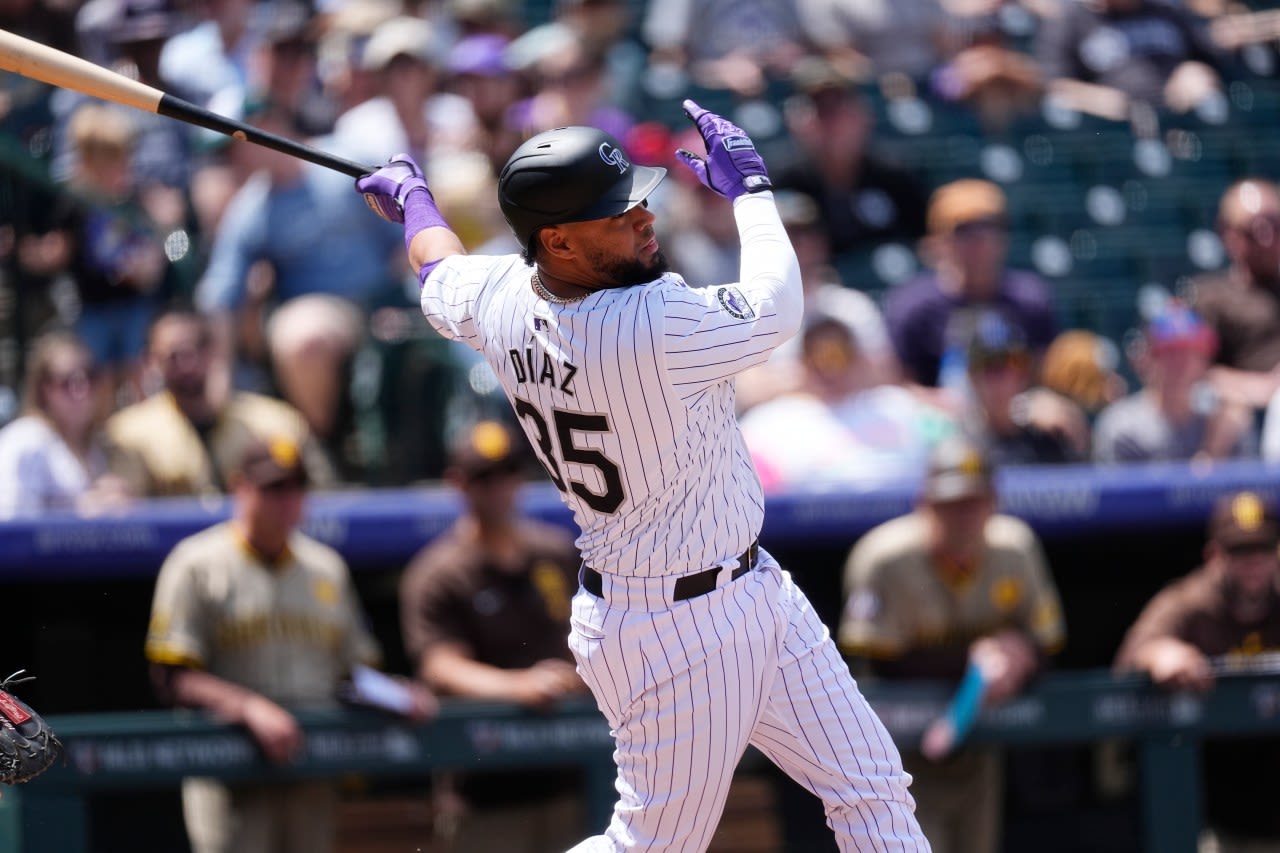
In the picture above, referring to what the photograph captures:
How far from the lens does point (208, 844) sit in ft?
17.2

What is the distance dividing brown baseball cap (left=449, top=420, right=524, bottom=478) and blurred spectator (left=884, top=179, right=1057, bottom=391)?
174 centimetres

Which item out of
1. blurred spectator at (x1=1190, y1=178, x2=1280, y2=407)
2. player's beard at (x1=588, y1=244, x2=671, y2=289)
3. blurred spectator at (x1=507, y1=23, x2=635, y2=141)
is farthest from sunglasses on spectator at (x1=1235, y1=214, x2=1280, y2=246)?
player's beard at (x1=588, y1=244, x2=671, y2=289)

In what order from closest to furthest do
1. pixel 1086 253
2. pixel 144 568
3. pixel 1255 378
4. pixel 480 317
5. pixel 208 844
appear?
pixel 480 317 → pixel 208 844 → pixel 144 568 → pixel 1255 378 → pixel 1086 253

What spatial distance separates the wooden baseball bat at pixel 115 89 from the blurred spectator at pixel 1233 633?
9.71 ft

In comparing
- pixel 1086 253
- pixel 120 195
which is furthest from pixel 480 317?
pixel 1086 253

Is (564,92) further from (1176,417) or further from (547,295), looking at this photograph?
(547,295)

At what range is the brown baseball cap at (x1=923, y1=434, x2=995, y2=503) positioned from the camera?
5.40 m

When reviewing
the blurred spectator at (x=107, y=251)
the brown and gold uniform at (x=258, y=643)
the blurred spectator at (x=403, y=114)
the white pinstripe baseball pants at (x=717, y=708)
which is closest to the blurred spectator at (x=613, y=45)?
the blurred spectator at (x=403, y=114)

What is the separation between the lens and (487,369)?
6398mm

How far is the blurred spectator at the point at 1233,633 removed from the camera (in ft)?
17.9

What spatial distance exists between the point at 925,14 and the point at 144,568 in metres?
4.49

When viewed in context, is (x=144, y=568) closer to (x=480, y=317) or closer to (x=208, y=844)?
(x=208, y=844)

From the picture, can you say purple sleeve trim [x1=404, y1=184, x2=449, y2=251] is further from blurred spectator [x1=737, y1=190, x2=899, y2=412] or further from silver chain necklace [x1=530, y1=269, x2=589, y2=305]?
blurred spectator [x1=737, y1=190, x2=899, y2=412]

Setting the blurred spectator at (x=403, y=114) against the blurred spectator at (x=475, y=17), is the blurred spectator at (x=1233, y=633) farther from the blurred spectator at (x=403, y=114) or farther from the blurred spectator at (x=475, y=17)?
the blurred spectator at (x=475, y=17)
